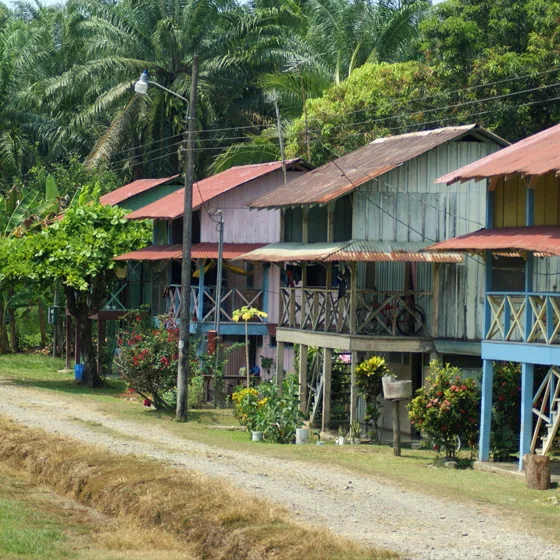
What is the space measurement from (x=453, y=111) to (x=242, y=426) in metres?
16.3

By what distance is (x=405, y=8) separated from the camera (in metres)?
48.3

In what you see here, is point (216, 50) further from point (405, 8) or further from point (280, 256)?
point (280, 256)

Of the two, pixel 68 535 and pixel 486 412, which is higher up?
pixel 486 412

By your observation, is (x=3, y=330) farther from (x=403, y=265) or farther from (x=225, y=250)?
(x=403, y=265)

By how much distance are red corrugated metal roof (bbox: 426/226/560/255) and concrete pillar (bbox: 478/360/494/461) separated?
87.9 inches

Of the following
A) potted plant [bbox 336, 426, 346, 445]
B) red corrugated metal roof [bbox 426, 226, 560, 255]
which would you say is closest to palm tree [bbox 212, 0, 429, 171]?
potted plant [bbox 336, 426, 346, 445]

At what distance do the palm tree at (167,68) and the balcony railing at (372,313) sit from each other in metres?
25.4

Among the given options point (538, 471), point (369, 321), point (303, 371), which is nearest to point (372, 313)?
point (369, 321)

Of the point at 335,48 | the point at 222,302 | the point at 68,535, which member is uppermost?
the point at 335,48

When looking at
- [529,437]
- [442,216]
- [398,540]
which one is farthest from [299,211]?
[398,540]

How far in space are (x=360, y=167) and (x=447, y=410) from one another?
773cm

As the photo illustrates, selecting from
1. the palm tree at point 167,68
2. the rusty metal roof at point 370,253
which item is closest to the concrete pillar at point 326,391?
the rusty metal roof at point 370,253

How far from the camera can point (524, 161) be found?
2119cm

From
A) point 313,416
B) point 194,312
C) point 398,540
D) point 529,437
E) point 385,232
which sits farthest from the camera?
point 194,312
